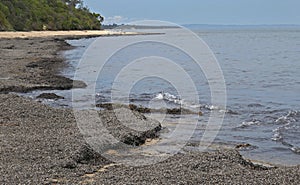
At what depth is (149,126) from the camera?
37.1ft

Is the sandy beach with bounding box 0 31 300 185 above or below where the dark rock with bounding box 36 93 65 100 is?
above

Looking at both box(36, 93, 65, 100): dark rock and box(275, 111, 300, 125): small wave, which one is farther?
box(36, 93, 65, 100): dark rock

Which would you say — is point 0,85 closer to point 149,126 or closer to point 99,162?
point 149,126

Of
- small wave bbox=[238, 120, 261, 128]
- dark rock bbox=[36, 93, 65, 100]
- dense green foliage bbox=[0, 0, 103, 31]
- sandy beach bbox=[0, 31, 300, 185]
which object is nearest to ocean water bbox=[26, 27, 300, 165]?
small wave bbox=[238, 120, 261, 128]

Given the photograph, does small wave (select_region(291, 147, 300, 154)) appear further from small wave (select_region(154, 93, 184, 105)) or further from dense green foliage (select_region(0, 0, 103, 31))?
dense green foliage (select_region(0, 0, 103, 31))

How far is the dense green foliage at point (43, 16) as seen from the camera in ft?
258

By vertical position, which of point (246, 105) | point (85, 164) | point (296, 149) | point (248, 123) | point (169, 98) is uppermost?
point (85, 164)

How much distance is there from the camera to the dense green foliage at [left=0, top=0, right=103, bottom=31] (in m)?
78.6

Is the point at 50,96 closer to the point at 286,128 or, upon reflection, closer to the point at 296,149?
the point at 286,128

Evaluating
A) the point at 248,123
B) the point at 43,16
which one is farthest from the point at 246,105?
the point at 43,16

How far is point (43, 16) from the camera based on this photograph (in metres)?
93.9

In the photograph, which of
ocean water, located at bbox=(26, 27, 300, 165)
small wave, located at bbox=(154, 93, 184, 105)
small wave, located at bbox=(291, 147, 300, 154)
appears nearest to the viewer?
small wave, located at bbox=(291, 147, 300, 154)

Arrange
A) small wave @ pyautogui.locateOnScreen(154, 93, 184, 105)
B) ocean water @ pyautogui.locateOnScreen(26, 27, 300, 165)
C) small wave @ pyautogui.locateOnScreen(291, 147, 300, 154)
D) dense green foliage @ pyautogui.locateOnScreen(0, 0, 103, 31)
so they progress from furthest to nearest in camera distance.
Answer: dense green foliage @ pyautogui.locateOnScreen(0, 0, 103, 31)
small wave @ pyautogui.locateOnScreen(154, 93, 184, 105)
ocean water @ pyautogui.locateOnScreen(26, 27, 300, 165)
small wave @ pyautogui.locateOnScreen(291, 147, 300, 154)

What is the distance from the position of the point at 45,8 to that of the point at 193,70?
76.2 meters
